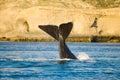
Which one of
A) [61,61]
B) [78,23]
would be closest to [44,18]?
[78,23]

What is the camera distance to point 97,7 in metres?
183

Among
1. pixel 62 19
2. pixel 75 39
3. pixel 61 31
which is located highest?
pixel 61 31

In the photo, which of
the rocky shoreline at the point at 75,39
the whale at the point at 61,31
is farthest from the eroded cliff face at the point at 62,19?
the whale at the point at 61,31

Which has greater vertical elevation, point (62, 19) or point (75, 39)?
point (75, 39)

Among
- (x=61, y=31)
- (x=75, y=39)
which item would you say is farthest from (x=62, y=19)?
(x=61, y=31)

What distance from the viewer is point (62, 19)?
17100 centimetres

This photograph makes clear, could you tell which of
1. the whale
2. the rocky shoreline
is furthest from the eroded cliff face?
the whale

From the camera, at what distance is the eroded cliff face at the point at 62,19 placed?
164 meters

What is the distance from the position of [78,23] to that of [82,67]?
386ft

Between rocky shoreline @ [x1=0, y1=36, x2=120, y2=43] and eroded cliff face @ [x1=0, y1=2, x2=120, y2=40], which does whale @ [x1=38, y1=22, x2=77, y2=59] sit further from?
eroded cliff face @ [x1=0, y1=2, x2=120, y2=40]

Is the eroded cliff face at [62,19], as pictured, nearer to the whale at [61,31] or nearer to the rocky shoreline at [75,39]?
the rocky shoreline at [75,39]

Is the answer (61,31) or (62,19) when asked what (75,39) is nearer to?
(62,19)

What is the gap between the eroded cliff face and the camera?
164m

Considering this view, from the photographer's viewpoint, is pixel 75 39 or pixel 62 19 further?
pixel 62 19
